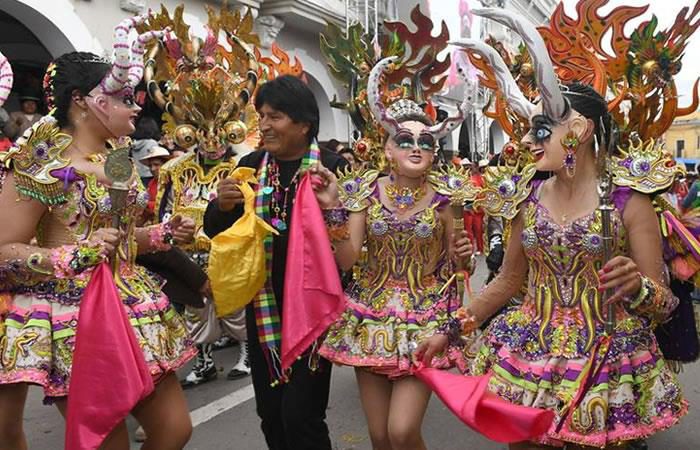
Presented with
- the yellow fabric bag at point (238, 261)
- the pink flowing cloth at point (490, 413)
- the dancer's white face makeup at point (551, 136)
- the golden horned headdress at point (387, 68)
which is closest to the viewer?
the pink flowing cloth at point (490, 413)

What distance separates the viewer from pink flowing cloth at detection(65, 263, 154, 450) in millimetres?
2494

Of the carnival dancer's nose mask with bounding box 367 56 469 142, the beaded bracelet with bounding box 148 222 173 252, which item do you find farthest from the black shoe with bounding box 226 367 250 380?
the carnival dancer's nose mask with bounding box 367 56 469 142

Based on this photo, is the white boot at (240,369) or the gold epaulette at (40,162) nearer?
the gold epaulette at (40,162)

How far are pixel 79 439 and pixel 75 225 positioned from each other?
0.86 metres

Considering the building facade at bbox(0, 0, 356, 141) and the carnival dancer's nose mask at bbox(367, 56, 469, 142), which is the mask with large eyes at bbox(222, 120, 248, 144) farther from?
the building facade at bbox(0, 0, 356, 141)

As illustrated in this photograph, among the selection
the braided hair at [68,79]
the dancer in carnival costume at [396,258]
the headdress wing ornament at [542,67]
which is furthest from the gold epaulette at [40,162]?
the headdress wing ornament at [542,67]

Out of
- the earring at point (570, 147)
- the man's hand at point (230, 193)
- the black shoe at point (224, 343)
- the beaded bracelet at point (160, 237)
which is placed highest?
the earring at point (570, 147)

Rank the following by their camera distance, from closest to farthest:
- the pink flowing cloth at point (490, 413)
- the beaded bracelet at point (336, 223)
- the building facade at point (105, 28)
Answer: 1. the pink flowing cloth at point (490, 413)
2. the beaded bracelet at point (336, 223)
3. the building facade at point (105, 28)

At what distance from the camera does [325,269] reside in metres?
2.99

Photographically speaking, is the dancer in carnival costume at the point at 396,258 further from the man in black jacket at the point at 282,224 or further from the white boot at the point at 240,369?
the white boot at the point at 240,369

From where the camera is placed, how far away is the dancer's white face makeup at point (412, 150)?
3.34 meters

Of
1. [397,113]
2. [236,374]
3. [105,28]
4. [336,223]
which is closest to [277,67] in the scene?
[397,113]

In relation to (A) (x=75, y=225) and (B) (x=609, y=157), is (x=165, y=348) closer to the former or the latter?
(A) (x=75, y=225)

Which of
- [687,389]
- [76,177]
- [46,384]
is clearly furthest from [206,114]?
[687,389]
